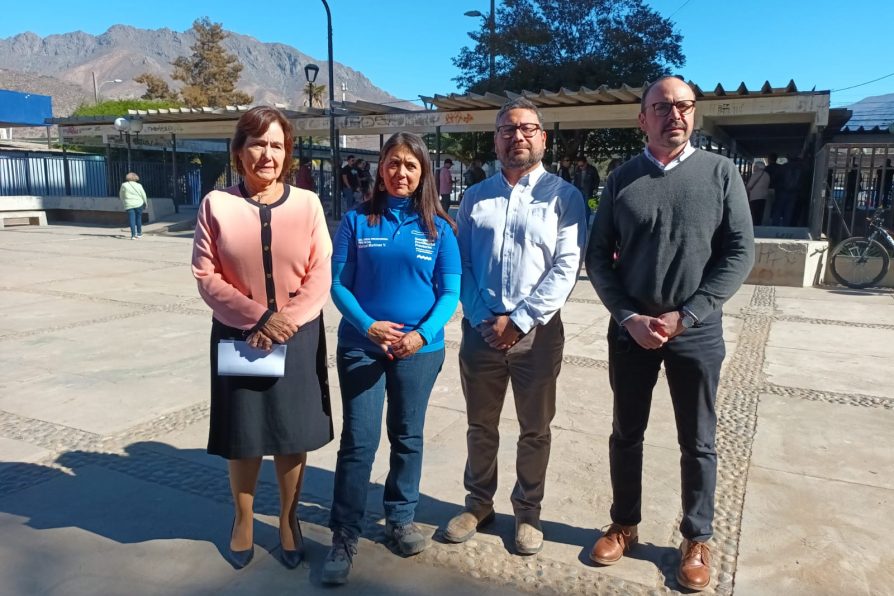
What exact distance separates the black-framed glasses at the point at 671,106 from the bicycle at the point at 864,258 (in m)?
8.32

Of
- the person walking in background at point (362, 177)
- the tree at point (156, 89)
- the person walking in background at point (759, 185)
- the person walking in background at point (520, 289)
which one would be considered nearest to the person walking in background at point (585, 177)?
the person walking in background at point (759, 185)

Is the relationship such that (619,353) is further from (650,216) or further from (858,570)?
(858,570)

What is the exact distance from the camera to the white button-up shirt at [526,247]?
259 centimetres

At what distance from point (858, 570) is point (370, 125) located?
46.8 feet

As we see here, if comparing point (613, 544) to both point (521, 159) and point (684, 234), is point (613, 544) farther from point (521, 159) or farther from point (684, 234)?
point (521, 159)

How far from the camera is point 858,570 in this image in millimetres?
2600

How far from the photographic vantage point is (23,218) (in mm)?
19594

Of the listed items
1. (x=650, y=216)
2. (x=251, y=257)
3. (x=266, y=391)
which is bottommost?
(x=266, y=391)

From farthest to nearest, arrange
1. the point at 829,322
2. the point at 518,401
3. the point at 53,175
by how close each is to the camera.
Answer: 1. the point at 53,175
2. the point at 829,322
3. the point at 518,401

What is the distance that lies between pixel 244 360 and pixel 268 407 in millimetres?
214

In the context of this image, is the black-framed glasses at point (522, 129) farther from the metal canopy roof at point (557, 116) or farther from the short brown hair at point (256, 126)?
the metal canopy roof at point (557, 116)

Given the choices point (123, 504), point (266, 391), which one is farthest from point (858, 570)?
point (123, 504)

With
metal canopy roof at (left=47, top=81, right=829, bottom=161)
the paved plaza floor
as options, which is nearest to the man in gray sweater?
the paved plaza floor

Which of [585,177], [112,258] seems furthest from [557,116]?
[112,258]
